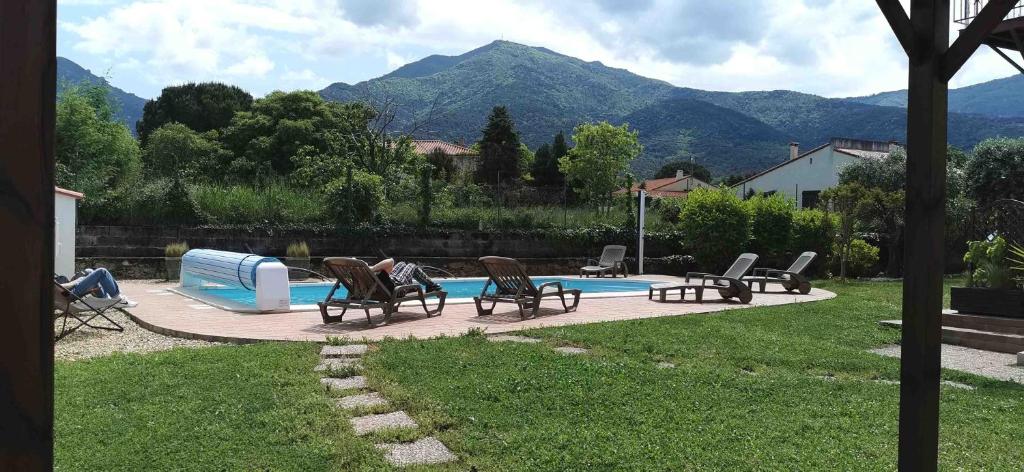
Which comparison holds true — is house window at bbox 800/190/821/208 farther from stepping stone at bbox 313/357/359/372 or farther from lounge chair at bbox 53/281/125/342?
stepping stone at bbox 313/357/359/372

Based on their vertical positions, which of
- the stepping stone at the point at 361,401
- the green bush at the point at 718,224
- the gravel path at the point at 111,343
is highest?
the green bush at the point at 718,224

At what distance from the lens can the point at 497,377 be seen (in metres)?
5.23

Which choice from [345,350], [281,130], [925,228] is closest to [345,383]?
[345,350]

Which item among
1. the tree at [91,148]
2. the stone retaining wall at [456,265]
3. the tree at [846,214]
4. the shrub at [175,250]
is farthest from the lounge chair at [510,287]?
the tree at [846,214]

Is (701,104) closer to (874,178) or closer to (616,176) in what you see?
(616,176)

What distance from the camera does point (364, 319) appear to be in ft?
30.0

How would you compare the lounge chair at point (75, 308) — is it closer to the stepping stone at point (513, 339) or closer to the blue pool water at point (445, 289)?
the blue pool water at point (445, 289)

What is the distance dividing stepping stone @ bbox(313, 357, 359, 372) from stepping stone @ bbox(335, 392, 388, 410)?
0.81 metres

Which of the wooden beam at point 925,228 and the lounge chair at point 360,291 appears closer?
the wooden beam at point 925,228

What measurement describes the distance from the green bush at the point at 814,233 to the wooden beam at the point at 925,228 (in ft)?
61.2

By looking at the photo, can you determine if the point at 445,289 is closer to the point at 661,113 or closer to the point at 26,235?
the point at 26,235

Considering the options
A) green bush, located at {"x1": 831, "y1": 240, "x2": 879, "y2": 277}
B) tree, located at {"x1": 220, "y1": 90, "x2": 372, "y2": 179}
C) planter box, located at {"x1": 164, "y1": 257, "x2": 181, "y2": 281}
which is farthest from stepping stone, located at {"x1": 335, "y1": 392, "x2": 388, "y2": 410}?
tree, located at {"x1": 220, "y1": 90, "x2": 372, "y2": 179}

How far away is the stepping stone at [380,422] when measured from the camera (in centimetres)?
405

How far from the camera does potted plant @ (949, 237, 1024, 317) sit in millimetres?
8348
